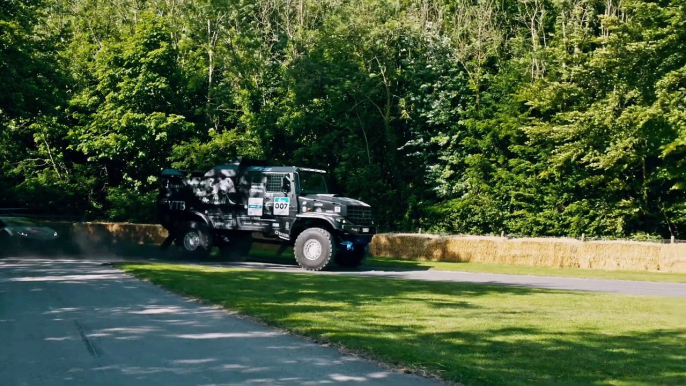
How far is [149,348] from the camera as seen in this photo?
399 inches

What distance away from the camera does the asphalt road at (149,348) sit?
27.7 ft

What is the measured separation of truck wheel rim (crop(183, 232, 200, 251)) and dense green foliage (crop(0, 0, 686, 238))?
9.26 meters

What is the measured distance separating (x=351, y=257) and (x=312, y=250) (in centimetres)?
193

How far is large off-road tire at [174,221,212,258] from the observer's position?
1107 inches

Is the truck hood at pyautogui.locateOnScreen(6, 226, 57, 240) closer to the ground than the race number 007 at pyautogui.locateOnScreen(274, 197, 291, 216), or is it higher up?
closer to the ground

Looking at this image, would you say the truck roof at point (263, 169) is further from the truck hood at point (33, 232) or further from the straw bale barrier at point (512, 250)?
the straw bale barrier at point (512, 250)

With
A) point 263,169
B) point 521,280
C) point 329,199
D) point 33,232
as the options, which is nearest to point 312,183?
point 329,199

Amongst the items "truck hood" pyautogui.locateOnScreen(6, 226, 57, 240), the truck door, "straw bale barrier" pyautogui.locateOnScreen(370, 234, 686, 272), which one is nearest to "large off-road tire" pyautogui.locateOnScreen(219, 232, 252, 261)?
the truck door

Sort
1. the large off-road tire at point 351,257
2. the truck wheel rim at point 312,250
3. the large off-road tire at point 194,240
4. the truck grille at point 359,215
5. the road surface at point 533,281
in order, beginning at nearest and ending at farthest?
the road surface at point 533,281, the truck wheel rim at point 312,250, the truck grille at point 359,215, the large off-road tire at point 351,257, the large off-road tire at point 194,240

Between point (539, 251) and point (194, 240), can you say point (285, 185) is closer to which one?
point (194, 240)

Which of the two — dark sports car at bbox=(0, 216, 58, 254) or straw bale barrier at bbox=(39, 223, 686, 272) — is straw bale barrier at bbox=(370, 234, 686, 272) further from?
dark sports car at bbox=(0, 216, 58, 254)

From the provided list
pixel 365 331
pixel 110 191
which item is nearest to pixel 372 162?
pixel 110 191

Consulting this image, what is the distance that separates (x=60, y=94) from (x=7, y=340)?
2571cm

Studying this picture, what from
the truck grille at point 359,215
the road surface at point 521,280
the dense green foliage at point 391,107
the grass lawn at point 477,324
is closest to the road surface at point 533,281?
the road surface at point 521,280
